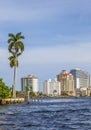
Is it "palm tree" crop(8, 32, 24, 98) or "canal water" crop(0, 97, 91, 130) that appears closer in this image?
"canal water" crop(0, 97, 91, 130)

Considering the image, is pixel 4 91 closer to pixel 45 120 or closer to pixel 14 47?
pixel 14 47

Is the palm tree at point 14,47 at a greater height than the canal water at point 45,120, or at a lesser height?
greater

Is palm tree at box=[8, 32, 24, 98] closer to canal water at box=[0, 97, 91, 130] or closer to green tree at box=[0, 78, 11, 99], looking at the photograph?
green tree at box=[0, 78, 11, 99]

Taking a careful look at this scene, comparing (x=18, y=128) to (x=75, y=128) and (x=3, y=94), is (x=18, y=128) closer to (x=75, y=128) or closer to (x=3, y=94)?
(x=75, y=128)

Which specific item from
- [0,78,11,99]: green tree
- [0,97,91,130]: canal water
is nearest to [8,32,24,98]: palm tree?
[0,78,11,99]: green tree

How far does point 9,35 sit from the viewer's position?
484 feet

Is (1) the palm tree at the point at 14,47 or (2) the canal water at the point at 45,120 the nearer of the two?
(2) the canal water at the point at 45,120

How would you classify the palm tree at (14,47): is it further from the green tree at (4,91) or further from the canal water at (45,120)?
the canal water at (45,120)

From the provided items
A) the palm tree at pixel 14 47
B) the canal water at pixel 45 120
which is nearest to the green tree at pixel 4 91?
the palm tree at pixel 14 47

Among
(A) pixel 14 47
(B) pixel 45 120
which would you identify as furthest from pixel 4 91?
(B) pixel 45 120

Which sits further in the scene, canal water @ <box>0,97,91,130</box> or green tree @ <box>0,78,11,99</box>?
green tree @ <box>0,78,11,99</box>

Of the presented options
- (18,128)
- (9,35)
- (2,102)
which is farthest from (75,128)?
(9,35)

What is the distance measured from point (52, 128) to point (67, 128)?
154cm

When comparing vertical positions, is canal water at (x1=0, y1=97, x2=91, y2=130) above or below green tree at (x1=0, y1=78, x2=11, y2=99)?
below
